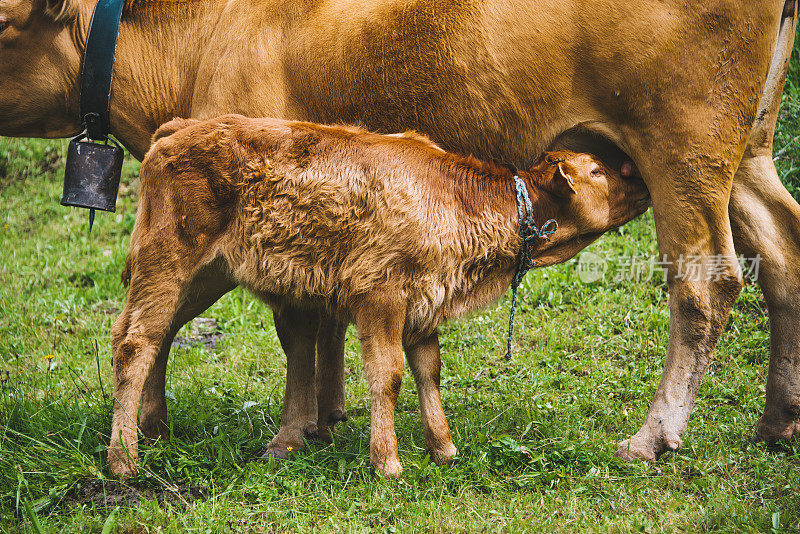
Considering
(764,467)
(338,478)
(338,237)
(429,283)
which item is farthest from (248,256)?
(764,467)

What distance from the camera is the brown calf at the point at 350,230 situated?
4.27 metres

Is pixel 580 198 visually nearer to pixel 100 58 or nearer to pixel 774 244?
pixel 774 244

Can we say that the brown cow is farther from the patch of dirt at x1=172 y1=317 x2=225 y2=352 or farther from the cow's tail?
the patch of dirt at x1=172 y1=317 x2=225 y2=352

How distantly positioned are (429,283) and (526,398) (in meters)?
1.56

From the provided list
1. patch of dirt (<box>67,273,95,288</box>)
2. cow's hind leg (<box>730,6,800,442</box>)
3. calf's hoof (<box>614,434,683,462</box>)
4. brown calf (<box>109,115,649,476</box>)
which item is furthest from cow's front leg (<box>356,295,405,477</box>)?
patch of dirt (<box>67,273,95,288</box>)

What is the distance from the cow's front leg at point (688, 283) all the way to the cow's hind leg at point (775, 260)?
0.54 m

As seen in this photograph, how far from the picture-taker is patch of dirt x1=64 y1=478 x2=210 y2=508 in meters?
4.19

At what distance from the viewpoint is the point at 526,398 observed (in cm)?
541

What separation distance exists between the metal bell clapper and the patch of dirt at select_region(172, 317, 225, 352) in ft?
5.76

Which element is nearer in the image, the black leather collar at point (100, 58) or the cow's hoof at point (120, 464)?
the cow's hoof at point (120, 464)

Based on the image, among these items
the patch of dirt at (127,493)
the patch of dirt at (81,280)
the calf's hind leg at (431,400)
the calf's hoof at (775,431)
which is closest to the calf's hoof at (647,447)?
the calf's hoof at (775,431)

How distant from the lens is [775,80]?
4766mm

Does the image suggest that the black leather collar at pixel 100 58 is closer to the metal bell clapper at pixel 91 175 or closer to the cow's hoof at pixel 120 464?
the metal bell clapper at pixel 91 175

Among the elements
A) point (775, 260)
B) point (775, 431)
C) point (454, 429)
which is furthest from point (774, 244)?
point (454, 429)
